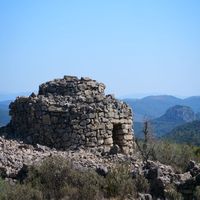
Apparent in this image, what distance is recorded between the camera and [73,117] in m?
14.5

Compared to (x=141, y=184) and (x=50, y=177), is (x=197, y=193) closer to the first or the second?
(x=141, y=184)

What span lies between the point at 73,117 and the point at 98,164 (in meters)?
2.67

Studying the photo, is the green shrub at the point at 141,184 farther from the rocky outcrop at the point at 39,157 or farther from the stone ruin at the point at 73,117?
the stone ruin at the point at 73,117

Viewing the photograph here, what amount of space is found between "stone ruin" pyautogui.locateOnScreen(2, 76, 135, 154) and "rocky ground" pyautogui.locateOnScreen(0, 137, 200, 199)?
551 millimetres

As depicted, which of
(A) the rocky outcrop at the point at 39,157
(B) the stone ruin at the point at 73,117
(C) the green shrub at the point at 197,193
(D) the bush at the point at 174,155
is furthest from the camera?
(D) the bush at the point at 174,155

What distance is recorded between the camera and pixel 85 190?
10.3 metres

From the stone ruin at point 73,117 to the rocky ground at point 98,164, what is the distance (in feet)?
1.81

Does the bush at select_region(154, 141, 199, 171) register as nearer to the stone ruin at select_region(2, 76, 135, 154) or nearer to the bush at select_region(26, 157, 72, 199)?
the stone ruin at select_region(2, 76, 135, 154)

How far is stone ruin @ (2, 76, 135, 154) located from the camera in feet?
47.4

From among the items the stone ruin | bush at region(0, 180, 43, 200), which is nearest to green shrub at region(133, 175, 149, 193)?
bush at region(0, 180, 43, 200)

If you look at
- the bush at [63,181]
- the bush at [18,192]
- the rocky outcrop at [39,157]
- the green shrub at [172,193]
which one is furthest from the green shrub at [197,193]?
the bush at [18,192]

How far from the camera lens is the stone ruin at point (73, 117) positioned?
14.5 meters

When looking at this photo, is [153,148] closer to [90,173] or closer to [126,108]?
[126,108]

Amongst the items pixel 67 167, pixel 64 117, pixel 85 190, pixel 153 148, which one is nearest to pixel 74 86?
pixel 64 117
